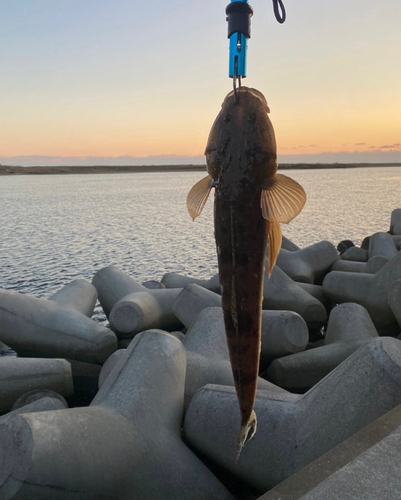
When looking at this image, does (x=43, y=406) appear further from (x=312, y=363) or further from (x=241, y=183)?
(x=241, y=183)

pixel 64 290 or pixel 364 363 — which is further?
pixel 64 290

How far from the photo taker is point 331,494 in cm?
286

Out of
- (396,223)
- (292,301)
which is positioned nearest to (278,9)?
(292,301)

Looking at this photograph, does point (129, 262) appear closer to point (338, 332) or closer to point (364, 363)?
point (338, 332)

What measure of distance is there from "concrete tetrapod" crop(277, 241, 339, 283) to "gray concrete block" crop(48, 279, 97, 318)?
397 cm

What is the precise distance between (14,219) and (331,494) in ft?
101

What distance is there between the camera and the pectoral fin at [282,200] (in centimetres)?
209

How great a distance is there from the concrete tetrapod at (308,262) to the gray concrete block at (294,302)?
1806 millimetres

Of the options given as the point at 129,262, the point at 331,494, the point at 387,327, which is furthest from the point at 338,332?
the point at 129,262

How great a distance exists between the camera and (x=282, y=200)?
210cm

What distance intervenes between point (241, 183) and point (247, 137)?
0.66 ft

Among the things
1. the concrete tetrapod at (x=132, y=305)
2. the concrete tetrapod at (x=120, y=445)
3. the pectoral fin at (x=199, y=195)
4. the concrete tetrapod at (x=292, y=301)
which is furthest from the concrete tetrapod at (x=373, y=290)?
the pectoral fin at (x=199, y=195)

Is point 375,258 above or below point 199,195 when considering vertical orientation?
below

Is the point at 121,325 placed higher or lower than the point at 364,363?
lower
